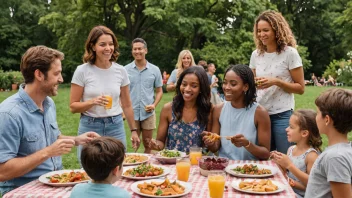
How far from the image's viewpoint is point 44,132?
9.91ft

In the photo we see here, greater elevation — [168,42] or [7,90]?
[168,42]

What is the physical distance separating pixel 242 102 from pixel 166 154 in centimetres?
89

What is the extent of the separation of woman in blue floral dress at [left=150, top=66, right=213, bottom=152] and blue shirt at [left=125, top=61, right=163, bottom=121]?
219cm

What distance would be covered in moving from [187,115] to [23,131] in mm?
1559

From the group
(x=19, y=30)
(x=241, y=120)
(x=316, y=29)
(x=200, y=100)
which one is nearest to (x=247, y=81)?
(x=241, y=120)

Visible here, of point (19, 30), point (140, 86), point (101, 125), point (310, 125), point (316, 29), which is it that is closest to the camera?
point (310, 125)

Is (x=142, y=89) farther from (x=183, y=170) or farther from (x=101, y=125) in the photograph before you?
(x=183, y=170)

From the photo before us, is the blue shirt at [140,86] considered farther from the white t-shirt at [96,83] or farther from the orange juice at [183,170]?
the orange juice at [183,170]

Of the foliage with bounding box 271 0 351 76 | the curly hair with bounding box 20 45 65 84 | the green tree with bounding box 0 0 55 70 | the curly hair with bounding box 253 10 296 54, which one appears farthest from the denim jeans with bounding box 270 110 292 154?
the foliage with bounding box 271 0 351 76

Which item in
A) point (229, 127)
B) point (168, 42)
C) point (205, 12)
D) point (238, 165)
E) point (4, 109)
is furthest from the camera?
point (168, 42)

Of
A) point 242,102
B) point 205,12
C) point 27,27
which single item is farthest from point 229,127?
point 27,27

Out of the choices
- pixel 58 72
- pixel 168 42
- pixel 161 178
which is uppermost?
pixel 168 42

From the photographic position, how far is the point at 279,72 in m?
3.97

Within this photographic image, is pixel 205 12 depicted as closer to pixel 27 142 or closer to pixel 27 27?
pixel 27 27
